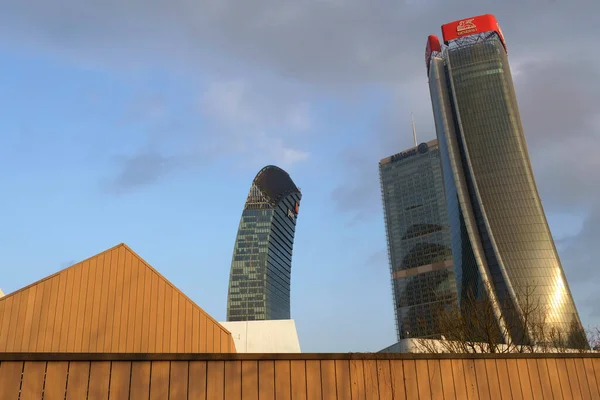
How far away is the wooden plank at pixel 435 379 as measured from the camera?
419 inches

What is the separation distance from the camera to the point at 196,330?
82.6 feet

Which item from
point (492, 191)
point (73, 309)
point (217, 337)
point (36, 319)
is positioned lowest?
point (217, 337)

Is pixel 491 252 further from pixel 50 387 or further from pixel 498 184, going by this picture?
pixel 50 387

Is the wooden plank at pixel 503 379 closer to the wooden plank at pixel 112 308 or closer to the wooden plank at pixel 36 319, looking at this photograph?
the wooden plank at pixel 112 308

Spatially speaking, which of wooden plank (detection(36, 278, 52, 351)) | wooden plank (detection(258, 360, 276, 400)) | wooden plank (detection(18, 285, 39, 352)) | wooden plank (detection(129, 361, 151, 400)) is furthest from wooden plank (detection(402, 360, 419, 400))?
wooden plank (detection(18, 285, 39, 352))

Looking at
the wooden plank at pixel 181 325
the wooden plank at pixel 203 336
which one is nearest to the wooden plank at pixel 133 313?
the wooden plank at pixel 181 325

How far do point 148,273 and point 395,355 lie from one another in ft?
57.0

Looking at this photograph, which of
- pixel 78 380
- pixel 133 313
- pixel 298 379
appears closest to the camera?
pixel 78 380

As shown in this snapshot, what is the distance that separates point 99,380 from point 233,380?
7.81ft

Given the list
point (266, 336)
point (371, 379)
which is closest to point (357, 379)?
point (371, 379)

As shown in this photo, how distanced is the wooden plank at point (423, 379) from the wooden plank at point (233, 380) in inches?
144

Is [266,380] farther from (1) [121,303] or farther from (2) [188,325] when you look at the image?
(1) [121,303]

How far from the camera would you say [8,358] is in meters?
8.95

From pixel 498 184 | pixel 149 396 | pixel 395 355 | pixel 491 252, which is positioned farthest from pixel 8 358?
pixel 498 184
